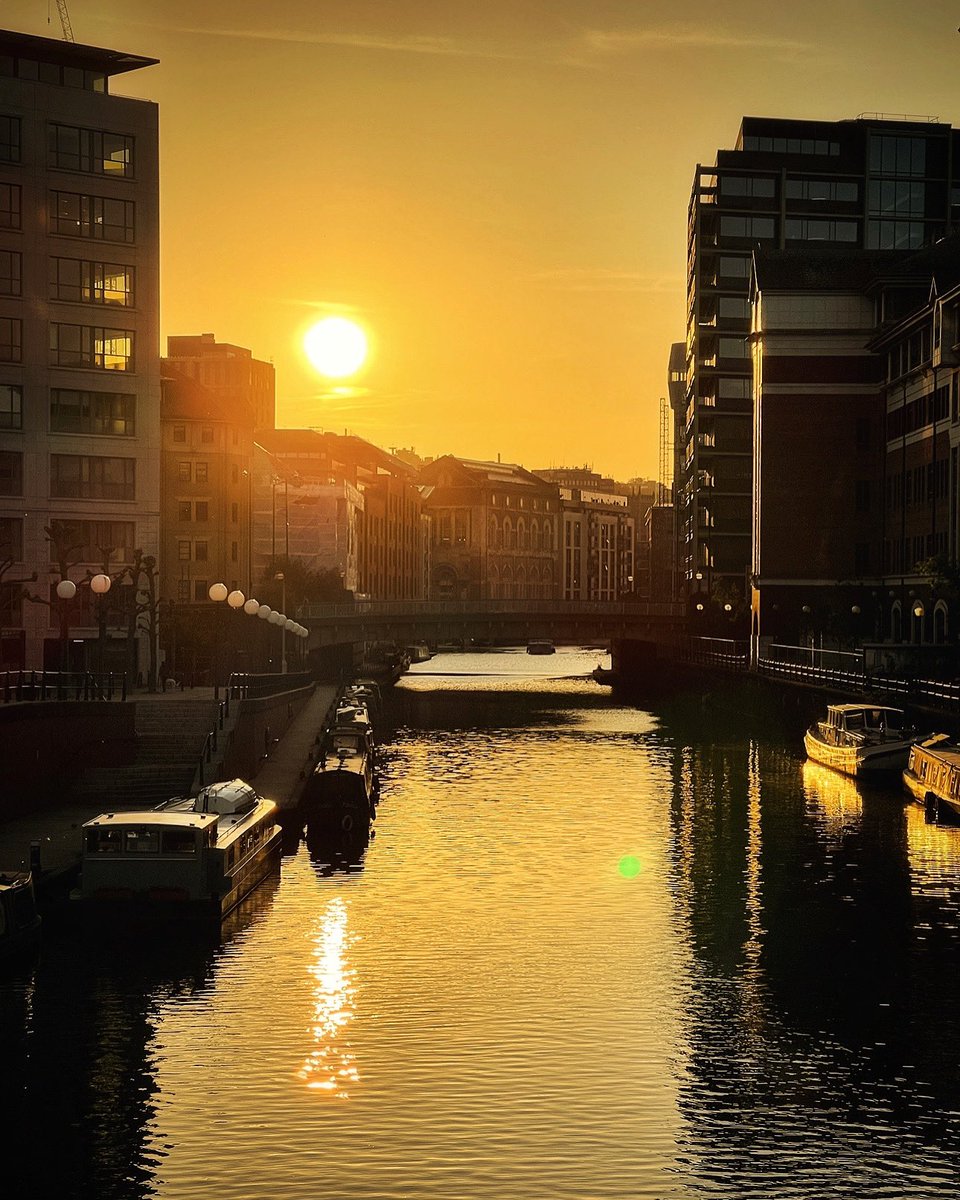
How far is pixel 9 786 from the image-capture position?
54281mm

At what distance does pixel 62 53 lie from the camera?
9638 cm

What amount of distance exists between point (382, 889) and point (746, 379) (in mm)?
132878

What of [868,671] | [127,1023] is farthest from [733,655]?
[127,1023]

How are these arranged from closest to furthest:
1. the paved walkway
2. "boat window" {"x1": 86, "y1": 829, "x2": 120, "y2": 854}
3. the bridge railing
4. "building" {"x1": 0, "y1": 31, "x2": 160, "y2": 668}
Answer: "boat window" {"x1": 86, "y1": 829, "x2": 120, "y2": 854}, the paved walkway, "building" {"x1": 0, "y1": 31, "x2": 160, "y2": 668}, the bridge railing

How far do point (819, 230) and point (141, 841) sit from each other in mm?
144778

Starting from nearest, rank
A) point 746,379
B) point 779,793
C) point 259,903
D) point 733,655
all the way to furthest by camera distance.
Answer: point 259,903 < point 779,793 < point 733,655 < point 746,379

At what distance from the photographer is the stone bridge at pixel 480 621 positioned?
138625mm

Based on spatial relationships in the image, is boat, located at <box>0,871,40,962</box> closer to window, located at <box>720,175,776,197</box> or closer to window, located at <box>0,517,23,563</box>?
window, located at <box>0,517,23,563</box>

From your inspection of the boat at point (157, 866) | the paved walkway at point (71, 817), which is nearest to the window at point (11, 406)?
the paved walkway at point (71, 817)

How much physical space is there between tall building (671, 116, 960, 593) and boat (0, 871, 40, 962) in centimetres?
13603

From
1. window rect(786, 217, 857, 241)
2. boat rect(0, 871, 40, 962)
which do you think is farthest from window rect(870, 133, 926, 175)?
boat rect(0, 871, 40, 962)

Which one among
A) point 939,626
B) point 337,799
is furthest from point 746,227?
point 337,799

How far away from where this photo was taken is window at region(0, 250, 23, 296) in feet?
309

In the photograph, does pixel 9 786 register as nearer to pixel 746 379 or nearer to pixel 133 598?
pixel 133 598
